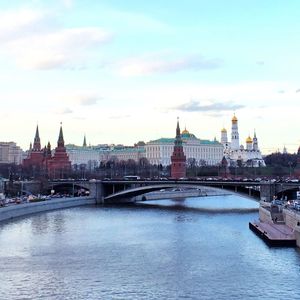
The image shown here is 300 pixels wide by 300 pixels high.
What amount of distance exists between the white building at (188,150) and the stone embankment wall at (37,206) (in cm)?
7620

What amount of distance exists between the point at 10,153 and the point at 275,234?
147m

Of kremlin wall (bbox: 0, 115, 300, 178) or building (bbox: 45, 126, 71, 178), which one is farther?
kremlin wall (bbox: 0, 115, 300, 178)

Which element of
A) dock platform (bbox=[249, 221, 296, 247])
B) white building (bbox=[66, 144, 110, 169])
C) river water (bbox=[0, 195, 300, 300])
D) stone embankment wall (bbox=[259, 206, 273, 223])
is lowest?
river water (bbox=[0, 195, 300, 300])

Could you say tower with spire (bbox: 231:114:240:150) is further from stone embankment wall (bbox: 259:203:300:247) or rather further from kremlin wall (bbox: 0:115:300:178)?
stone embankment wall (bbox: 259:203:300:247)

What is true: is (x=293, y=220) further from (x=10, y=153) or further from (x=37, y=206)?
(x=10, y=153)

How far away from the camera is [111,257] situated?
26422 millimetres

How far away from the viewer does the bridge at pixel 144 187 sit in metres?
52.0

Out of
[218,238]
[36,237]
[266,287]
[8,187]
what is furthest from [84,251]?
[8,187]

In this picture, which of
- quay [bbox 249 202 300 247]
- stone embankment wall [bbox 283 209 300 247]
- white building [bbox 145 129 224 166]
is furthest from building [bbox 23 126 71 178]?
stone embankment wall [bbox 283 209 300 247]

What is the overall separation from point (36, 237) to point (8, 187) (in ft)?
112

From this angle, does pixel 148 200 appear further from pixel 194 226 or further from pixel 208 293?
pixel 208 293

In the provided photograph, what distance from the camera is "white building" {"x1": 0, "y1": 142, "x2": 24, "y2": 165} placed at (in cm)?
16762

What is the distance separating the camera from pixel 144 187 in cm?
6034

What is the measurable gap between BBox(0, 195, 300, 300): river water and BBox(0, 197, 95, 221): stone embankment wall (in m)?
2.82
